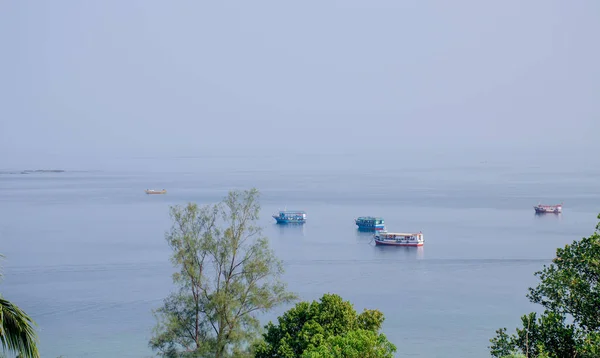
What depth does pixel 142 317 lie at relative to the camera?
25266mm

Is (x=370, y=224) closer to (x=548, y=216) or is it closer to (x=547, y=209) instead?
(x=548, y=216)

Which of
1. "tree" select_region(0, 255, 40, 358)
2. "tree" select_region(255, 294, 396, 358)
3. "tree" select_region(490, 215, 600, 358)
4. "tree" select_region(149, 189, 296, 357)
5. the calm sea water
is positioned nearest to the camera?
"tree" select_region(0, 255, 40, 358)

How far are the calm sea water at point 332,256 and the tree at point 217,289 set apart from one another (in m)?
8.29

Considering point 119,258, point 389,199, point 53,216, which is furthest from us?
point 389,199

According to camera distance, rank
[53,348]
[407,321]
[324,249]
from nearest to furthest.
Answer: [53,348], [407,321], [324,249]

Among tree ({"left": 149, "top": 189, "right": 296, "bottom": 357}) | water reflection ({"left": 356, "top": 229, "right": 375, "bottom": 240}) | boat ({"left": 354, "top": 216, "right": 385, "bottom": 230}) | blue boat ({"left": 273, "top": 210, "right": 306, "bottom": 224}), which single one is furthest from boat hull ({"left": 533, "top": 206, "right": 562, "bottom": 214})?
tree ({"left": 149, "top": 189, "right": 296, "bottom": 357})

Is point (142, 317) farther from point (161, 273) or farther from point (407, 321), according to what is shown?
point (407, 321)

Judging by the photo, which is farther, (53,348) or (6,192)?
(6,192)

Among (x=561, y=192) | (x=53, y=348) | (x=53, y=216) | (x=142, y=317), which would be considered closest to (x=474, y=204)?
(x=561, y=192)

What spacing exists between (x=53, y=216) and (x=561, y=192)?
48263 mm

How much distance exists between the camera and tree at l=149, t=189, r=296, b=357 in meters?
13.4

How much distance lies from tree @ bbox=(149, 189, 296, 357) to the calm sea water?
27.2ft

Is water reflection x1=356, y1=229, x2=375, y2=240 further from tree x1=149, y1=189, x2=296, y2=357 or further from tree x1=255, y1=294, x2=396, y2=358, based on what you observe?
tree x1=255, y1=294, x2=396, y2=358

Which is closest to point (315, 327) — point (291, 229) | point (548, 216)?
point (291, 229)
